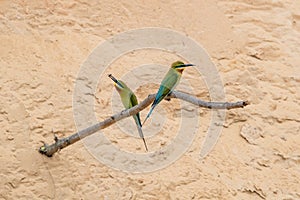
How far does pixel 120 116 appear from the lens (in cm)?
214

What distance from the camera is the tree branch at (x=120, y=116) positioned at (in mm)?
2023

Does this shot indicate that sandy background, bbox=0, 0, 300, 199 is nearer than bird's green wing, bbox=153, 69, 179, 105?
No

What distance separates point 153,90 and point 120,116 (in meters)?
0.66

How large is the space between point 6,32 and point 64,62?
12.1 inches

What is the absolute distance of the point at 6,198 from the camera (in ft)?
7.37

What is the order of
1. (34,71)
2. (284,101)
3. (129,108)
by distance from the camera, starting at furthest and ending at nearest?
(284,101)
(34,71)
(129,108)

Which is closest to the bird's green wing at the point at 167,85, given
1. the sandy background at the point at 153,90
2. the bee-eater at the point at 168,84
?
the bee-eater at the point at 168,84

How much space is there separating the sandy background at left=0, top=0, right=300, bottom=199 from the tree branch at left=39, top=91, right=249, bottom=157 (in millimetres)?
81

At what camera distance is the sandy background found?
239cm

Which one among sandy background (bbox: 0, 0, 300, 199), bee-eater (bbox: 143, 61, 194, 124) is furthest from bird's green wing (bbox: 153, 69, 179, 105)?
sandy background (bbox: 0, 0, 300, 199)

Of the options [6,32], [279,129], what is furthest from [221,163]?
[6,32]

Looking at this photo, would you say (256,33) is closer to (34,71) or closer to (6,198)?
(34,71)

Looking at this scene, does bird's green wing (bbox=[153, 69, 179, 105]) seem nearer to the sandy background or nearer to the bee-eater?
the bee-eater

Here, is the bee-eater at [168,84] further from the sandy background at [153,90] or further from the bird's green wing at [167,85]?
the sandy background at [153,90]
